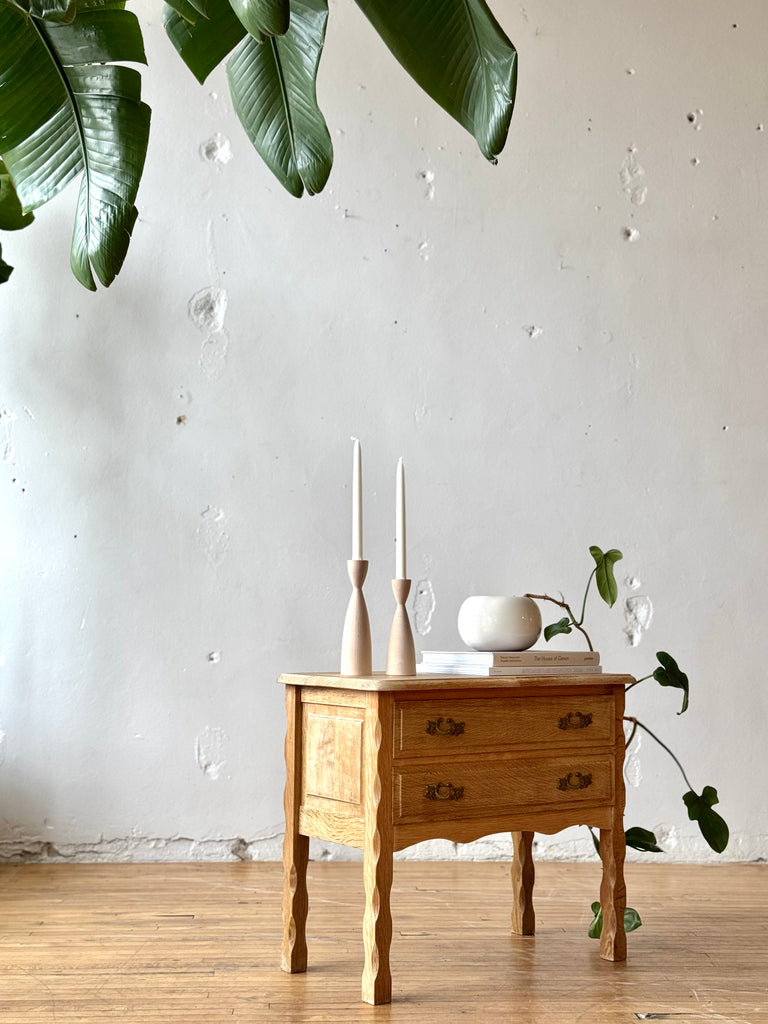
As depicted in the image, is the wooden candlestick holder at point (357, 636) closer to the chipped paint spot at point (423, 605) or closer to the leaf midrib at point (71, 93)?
the leaf midrib at point (71, 93)

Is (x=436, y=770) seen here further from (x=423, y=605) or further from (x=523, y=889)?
(x=423, y=605)

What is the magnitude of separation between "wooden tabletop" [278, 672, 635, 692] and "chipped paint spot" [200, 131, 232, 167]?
175cm

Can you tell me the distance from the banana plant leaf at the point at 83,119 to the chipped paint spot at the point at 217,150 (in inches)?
55.1

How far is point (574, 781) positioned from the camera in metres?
2.08

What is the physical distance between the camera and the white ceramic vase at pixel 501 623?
213cm

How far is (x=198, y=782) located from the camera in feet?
9.87

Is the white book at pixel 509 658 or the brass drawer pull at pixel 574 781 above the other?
the white book at pixel 509 658

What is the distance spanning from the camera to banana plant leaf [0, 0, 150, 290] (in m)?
1.71

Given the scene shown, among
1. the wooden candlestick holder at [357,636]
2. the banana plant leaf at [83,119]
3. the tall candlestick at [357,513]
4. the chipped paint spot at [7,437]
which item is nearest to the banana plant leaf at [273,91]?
the banana plant leaf at [83,119]

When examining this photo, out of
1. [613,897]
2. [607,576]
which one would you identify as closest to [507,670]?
[607,576]

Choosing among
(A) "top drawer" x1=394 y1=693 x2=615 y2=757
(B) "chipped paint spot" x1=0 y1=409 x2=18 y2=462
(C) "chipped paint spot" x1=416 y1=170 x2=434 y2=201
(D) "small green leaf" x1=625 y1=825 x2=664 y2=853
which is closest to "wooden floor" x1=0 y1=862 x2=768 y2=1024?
(D) "small green leaf" x1=625 y1=825 x2=664 y2=853

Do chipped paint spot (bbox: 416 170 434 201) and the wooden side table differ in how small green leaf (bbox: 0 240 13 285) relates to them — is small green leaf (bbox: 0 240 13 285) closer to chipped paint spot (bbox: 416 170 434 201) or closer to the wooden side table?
chipped paint spot (bbox: 416 170 434 201)

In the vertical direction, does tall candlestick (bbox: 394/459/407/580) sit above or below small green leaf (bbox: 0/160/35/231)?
below

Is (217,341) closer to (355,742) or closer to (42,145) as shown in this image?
(42,145)
